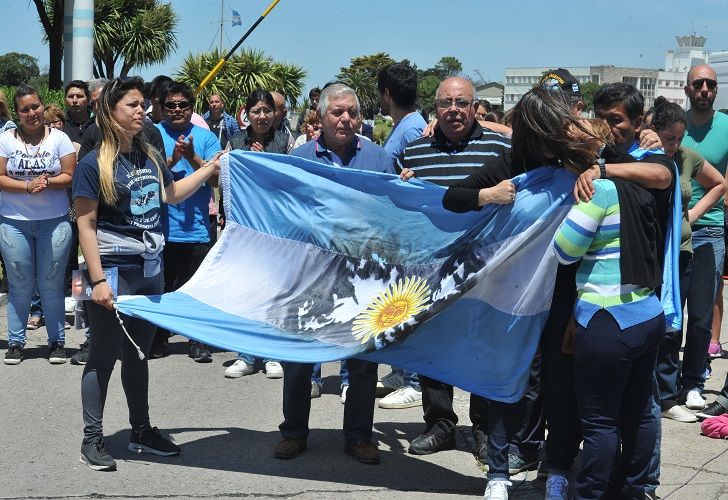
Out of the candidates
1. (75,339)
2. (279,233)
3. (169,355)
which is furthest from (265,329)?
(75,339)

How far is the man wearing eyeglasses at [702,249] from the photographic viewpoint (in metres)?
7.38

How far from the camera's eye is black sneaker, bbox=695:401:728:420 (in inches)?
274

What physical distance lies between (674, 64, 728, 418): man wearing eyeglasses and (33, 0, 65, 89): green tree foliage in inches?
1316

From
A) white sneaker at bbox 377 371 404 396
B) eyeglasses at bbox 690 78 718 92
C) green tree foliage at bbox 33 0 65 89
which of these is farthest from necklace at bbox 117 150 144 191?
green tree foliage at bbox 33 0 65 89

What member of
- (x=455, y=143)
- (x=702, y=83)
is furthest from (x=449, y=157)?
(x=702, y=83)

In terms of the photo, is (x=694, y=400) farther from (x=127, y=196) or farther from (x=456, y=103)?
(x=127, y=196)

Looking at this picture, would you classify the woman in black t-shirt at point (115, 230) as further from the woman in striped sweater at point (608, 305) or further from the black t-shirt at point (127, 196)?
the woman in striped sweater at point (608, 305)

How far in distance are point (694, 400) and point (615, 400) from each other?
294 centimetres

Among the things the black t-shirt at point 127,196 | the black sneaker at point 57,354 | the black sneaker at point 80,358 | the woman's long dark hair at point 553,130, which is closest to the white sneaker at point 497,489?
the woman's long dark hair at point 553,130

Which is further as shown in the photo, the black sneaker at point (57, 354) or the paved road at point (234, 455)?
the black sneaker at point (57, 354)

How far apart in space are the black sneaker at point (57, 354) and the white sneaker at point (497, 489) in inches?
176

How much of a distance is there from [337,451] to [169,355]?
3.03 meters

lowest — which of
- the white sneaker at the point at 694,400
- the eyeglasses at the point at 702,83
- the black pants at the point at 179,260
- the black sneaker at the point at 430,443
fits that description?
the black sneaker at the point at 430,443

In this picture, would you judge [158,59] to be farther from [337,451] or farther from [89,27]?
[337,451]
